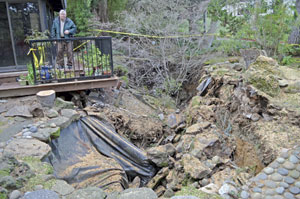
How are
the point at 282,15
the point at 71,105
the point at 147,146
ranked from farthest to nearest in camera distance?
the point at 282,15 < the point at 147,146 < the point at 71,105

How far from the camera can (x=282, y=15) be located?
24.4 feet

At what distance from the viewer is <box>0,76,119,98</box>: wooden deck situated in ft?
19.7

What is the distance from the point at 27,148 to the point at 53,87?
2529mm

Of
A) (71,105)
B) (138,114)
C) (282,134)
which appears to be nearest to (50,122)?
(71,105)

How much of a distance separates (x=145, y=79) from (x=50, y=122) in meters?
6.65

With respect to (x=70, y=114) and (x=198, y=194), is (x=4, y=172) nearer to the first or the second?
(x=70, y=114)

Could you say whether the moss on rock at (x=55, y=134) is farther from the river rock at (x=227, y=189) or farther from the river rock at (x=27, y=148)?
the river rock at (x=227, y=189)

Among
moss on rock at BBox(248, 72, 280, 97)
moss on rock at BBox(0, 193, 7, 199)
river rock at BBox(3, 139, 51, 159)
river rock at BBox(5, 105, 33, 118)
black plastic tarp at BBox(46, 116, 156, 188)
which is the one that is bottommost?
black plastic tarp at BBox(46, 116, 156, 188)

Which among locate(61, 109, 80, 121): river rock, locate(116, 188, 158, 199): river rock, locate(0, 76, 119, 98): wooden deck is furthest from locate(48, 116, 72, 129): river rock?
locate(116, 188, 158, 199): river rock

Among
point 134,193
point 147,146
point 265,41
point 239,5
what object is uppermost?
point 239,5

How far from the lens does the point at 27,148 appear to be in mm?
4016

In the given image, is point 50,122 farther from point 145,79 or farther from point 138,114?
point 145,79

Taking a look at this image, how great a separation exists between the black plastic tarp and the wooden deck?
1165 millimetres

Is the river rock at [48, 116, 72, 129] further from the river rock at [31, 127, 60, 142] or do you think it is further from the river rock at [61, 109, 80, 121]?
the river rock at [31, 127, 60, 142]
